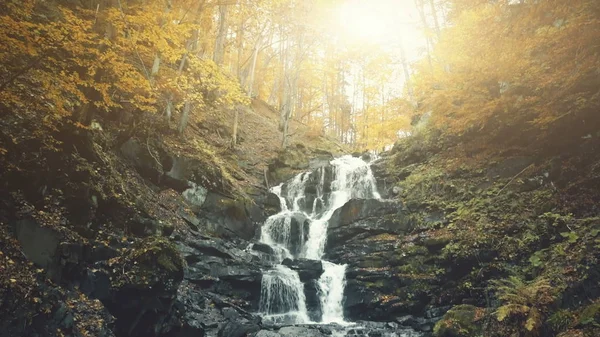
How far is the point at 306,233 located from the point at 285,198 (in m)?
3.77

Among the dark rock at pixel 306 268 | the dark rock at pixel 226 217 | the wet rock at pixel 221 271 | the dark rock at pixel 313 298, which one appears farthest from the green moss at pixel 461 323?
the dark rock at pixel 226 217

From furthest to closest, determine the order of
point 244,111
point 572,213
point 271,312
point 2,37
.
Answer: point 244,111 < point 271,312 < point 572,213 < point 2,37

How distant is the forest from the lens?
695 cm

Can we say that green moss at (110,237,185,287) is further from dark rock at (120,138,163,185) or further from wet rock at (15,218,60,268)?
dark rock at (120,138,163,185)

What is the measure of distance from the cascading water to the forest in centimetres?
8

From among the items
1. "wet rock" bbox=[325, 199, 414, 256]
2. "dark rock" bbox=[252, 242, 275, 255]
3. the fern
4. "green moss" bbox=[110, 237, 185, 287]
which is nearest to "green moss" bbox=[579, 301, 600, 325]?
the fern

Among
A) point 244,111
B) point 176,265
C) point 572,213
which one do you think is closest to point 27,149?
point 176,265

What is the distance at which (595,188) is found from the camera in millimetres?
9914

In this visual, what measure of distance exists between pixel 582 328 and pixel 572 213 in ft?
15.6

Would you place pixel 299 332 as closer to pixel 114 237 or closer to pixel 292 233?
pixel 114 237

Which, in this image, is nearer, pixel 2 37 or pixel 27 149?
pixel 2 37

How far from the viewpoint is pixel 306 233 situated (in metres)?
15.6

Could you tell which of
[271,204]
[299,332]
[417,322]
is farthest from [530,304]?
[271,204]

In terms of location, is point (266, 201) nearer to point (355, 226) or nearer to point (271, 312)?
point (355, 226)
